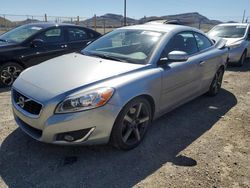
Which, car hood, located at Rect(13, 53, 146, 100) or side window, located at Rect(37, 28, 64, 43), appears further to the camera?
side window, located at Rect(37, 28, 64, 43)

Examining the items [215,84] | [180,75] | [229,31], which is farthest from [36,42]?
[229,31]

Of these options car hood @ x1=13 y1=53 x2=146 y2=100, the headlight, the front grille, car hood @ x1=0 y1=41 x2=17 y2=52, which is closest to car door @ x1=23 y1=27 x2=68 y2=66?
car hood @ x1=0 y1=41 x2=17 y2=52

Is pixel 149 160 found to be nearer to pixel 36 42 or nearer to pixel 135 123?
pixel 135 123

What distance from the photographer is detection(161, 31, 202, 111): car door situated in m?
3.53

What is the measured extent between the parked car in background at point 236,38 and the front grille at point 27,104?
7.25m

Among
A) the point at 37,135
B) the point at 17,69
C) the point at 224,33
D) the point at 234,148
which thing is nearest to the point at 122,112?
Result: the point at 37,135

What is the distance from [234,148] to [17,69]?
4901 mm

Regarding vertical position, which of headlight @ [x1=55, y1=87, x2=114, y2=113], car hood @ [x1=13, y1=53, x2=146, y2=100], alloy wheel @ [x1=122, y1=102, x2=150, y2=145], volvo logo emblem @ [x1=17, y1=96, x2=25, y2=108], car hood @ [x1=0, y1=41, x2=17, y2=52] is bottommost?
alloy wheel @ [x1=122, y1=102, x2=150, y2=145]

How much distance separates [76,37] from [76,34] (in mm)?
88

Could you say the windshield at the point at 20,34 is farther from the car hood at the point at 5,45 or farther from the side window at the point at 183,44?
the side window at the point at 183,44

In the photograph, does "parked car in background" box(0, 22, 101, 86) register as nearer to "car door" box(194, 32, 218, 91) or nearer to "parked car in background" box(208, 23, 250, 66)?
"car door" box(194, 32, 218, 91)

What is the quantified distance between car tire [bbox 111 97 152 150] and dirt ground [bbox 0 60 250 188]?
0.46 ft

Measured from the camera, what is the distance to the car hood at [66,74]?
Answer: 9.09 ft

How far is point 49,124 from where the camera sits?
2.60 meters
